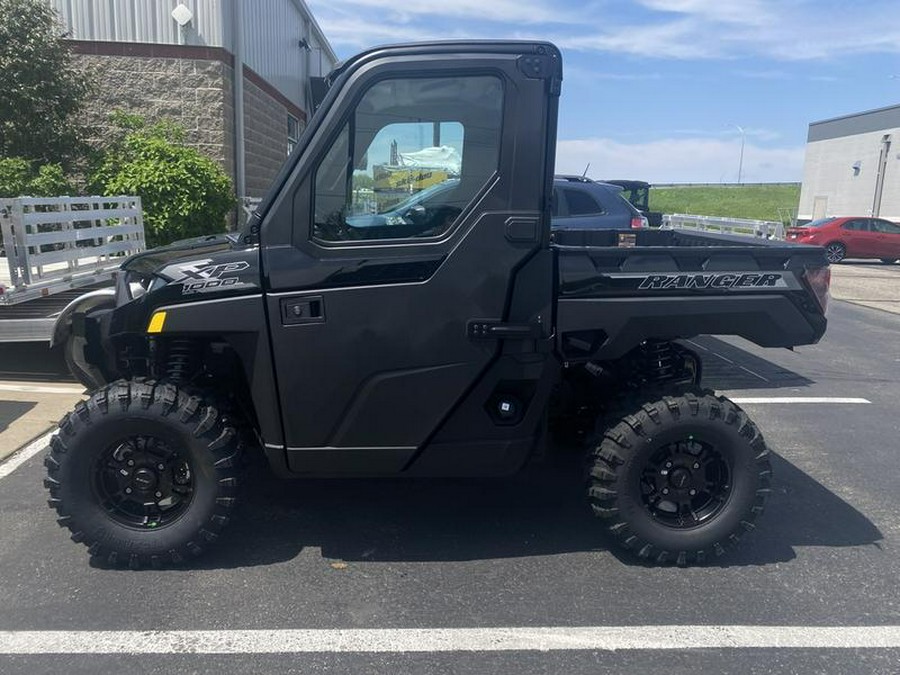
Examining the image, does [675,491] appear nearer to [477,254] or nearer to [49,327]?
[477,254]

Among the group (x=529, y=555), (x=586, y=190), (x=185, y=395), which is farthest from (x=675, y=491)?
(x=586, y=190)

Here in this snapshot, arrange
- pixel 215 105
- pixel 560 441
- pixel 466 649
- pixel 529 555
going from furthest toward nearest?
1. pixel 215 105
2. pixel 560 441
3. pixel 529 555
4. pixel 466 649

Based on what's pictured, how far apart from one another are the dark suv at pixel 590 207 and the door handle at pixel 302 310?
6.67 meters

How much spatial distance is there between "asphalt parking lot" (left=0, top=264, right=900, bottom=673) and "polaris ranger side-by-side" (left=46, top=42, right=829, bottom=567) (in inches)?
10.8

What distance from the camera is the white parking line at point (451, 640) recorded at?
299cm

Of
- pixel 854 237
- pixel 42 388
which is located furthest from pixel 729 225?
pixel 854 237

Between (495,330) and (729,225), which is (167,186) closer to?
(729,225)

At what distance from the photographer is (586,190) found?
988 centimetres

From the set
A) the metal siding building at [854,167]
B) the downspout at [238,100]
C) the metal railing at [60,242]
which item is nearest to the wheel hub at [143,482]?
the metal railing at [60,242]

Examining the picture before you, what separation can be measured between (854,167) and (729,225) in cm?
3475

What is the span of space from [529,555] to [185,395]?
6.01 feet

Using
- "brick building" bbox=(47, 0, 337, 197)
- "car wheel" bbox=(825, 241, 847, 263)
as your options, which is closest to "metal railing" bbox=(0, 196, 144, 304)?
"brick building" bbox=(47, 0, 337, 197)

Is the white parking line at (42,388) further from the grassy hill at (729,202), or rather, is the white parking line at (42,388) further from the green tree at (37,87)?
the grassy hill at (729,202)

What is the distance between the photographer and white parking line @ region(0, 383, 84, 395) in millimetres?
→ 6559
